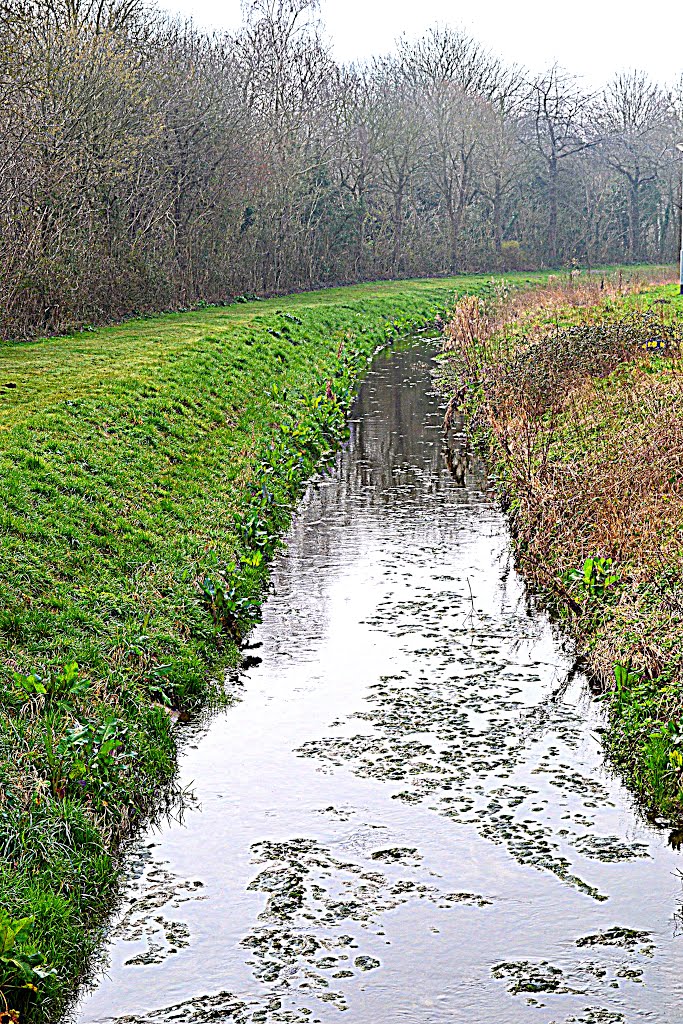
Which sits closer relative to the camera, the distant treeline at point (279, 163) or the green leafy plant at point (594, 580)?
the green leafy plant at point (594, 580)

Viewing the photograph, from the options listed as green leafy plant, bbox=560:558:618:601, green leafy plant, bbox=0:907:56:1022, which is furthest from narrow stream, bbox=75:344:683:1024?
green leafy plant, bbox=560:558:618:601

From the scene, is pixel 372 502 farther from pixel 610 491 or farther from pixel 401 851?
pixel 401 851

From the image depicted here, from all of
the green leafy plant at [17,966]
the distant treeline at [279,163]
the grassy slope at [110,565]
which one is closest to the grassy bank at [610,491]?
the grassy slope at [110,565]

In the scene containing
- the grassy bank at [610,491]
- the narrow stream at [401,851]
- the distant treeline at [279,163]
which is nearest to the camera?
the narrow stream at [401,851]

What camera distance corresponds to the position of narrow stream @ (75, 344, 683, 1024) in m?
4.88

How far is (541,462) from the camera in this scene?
12977mm

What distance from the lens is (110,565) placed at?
31.4 ft

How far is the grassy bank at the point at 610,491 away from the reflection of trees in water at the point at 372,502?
77cm

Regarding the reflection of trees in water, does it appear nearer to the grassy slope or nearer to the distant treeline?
the grassy slope

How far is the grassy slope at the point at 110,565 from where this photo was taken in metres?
5.70

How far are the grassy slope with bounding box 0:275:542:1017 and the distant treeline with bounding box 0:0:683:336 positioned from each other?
3913 millimetres

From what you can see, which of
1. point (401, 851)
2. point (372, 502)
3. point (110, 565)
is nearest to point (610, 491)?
point (372, 502)

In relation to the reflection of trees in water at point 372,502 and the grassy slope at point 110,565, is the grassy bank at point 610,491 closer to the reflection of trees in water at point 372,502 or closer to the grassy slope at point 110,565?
the reflection of trees in water at point 372,502

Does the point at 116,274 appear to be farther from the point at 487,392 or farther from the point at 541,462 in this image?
the point at 541,462
